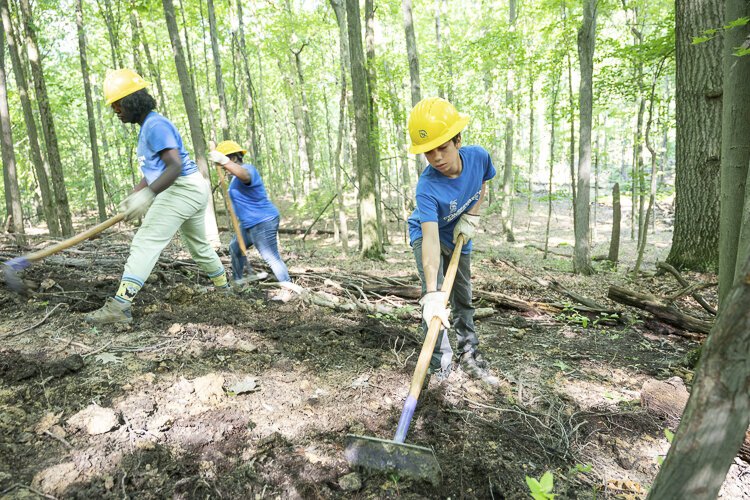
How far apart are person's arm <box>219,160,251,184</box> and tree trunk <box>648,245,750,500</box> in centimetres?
→ 413

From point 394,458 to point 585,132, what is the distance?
6.64 meters

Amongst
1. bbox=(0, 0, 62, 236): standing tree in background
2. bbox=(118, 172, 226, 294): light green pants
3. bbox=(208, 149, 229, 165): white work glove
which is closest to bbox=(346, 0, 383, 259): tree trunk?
bbox=(208, 149, 229, 165): white work glove

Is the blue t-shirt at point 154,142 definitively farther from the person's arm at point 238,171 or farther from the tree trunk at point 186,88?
the tree trunk at point 186,88

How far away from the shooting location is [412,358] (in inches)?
122

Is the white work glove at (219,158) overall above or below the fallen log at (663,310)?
above

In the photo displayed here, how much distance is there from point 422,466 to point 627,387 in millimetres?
1754

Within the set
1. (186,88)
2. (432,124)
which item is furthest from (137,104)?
(186,88)

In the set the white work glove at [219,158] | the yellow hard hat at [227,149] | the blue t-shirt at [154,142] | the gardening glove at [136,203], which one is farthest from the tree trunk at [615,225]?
the gardening glove at [136,203]

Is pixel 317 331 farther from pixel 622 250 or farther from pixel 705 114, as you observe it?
pixel 622 250

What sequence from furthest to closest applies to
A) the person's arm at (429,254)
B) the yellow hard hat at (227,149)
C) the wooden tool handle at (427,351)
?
1. the yellow hard hat at (227,149)
2. the person's arm at (429,254)
3. the wooden tool handle at (427,351)

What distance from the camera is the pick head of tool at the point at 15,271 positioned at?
329 cm

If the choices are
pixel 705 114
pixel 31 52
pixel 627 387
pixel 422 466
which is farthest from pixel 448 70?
pixel 422 466

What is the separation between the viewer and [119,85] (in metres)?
3.27

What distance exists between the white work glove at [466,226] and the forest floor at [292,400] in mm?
973
